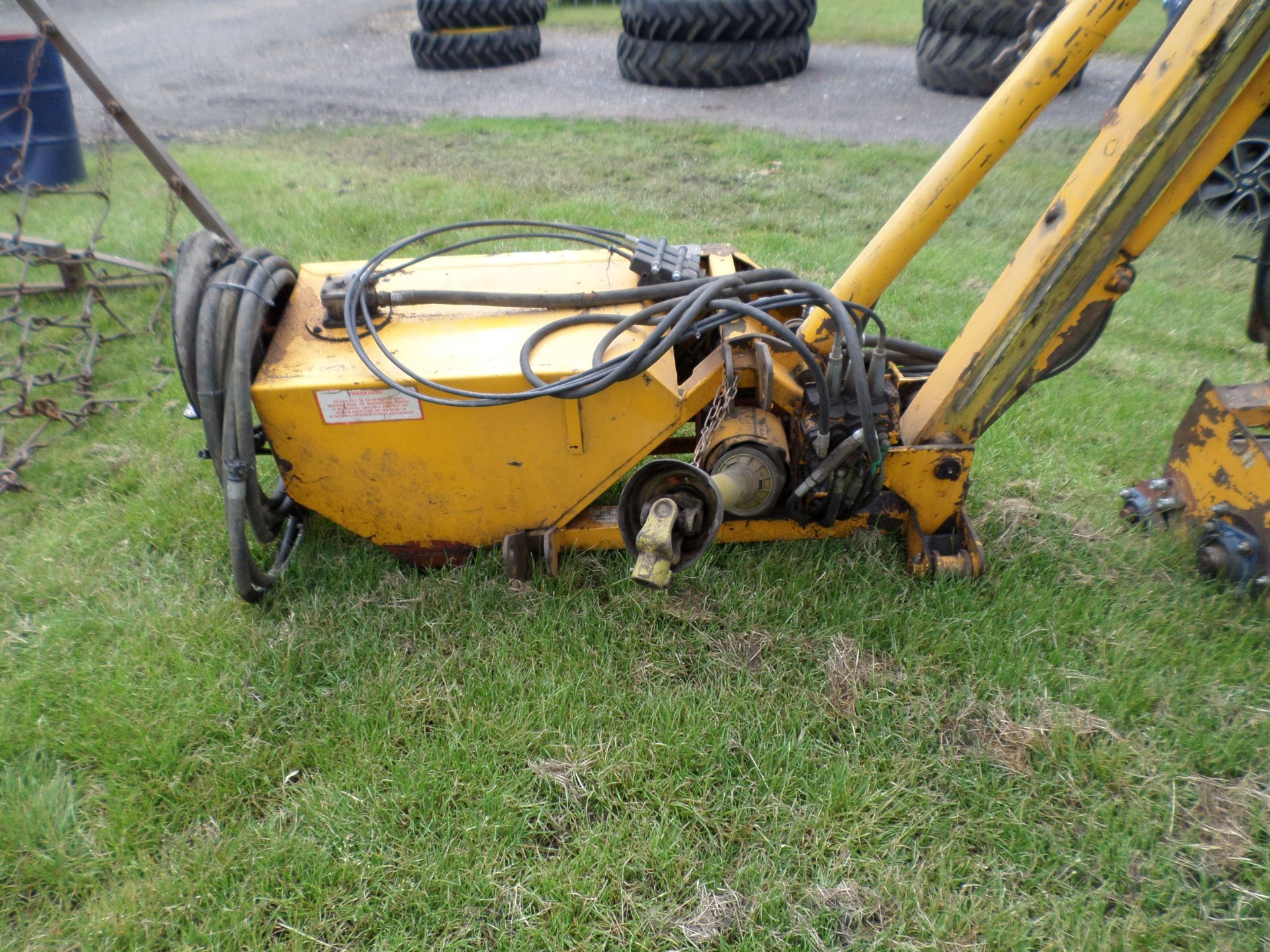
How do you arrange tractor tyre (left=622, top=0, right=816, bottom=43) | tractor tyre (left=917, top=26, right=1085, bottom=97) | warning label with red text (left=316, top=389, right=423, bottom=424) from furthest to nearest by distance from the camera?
tractor tyre (left=622, top=0, right=816, bottom=43) < tractor tyre (left=917, top=26, right=1085, bottom=97) < warning label with red text (left=316, top=389, right=423, bottom=424)

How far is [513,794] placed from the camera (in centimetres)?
192

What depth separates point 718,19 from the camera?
7617mm

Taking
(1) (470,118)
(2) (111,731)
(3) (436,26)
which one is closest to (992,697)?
(2) (111,731)

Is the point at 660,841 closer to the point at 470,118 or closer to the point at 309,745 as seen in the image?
the point at 309,745

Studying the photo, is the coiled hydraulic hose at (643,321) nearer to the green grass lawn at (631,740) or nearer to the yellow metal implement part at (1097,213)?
the yellow metal implement part at (1097,213)

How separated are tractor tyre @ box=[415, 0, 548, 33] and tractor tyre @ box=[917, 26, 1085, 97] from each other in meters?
4.64

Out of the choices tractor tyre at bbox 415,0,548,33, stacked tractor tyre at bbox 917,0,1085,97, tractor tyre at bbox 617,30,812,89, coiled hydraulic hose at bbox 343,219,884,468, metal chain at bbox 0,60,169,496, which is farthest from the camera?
tractor tyre at bbox 415,0,548,33

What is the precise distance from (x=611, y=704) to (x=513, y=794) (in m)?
0.34

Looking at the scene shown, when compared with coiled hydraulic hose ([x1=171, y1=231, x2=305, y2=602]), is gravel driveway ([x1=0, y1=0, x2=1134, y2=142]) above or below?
above

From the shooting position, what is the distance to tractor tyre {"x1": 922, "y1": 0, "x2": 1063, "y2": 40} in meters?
6.57

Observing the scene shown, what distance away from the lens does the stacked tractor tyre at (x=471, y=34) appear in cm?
906

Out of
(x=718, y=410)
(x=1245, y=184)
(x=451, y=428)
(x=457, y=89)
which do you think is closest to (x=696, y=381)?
(x=718, y=410)

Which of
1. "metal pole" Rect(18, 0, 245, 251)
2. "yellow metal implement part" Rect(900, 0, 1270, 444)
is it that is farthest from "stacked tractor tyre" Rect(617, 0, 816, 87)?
"yellow metal implement part" Rect(900, 0, 1270, 444)

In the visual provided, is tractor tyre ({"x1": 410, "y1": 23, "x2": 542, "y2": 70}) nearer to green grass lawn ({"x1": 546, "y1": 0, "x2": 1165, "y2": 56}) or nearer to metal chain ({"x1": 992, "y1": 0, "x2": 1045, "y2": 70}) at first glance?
green grass lawn ({"x1": 546, "y1": 0, "x2": 1165, "y2": 56})
